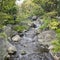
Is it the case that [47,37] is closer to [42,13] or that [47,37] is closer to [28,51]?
[28,51]

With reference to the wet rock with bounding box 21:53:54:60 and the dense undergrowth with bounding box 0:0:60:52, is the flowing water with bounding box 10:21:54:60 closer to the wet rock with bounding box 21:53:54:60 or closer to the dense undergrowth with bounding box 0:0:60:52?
the wet rock with bounding box 21:53:54:60

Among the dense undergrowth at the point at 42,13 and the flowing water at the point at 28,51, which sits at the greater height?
the dense undergrowth at the point at 42,13

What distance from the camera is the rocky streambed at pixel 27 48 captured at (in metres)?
10.8

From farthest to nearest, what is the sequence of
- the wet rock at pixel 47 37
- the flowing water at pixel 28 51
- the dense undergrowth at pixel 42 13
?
the dense undergrowth at pixel 42 13 → the wet rock at pixel 47 37 → the flowing water at pixel 28 51

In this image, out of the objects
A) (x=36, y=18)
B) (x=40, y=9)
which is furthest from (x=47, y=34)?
(x=36, y=18)

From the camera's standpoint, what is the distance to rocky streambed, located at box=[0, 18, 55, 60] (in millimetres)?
10848

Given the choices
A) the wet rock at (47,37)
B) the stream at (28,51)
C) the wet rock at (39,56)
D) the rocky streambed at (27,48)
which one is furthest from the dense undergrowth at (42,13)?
the wet rock at (39,56)

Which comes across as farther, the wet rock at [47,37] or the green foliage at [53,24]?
the green foliage at [53,24]

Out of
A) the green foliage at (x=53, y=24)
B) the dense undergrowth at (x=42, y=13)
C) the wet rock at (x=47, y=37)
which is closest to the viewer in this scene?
the wet rock at (x=47, y=37)

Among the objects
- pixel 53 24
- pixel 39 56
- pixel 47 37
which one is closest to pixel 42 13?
pixel 53 24

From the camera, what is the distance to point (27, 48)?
1305cm

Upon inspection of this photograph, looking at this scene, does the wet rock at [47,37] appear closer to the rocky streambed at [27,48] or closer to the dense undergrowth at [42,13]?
A: the rocky streambed at [27,48]

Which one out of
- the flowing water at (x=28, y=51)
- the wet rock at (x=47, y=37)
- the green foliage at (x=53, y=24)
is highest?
the green foliage at (x=53, y=24)

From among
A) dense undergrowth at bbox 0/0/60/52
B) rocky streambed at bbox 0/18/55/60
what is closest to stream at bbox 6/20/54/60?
rocky streambed at bbox 0/18/55/60
